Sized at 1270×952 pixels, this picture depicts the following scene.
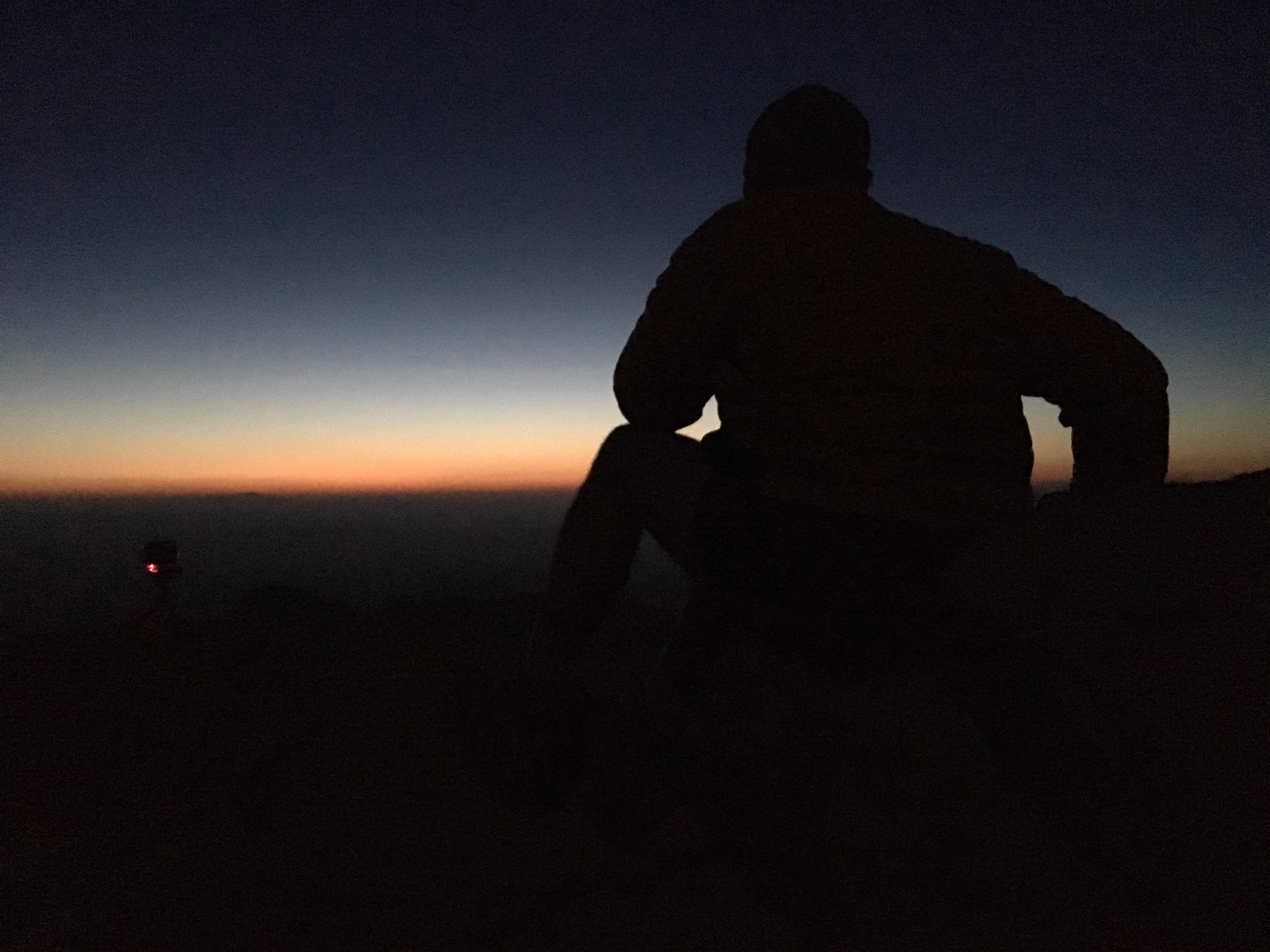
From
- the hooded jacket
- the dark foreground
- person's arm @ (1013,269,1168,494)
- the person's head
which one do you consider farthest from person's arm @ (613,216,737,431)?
the dark foreground

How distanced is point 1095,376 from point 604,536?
1392 mm

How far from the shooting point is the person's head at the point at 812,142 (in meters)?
1.92

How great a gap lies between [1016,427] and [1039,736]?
799mm

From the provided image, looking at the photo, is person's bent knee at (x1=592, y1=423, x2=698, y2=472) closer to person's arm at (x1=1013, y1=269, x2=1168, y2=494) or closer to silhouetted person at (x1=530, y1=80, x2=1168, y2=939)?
silhouetted person at (x1=530, y1=80, x2=1168, y2=939)

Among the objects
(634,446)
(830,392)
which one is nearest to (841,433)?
(830,392)

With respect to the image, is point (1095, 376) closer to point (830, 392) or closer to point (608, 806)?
point (830, 392)

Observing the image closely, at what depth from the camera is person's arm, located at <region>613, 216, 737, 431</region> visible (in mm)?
1743

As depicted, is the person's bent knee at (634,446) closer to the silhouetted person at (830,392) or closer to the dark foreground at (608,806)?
the silhouetted person at (830,392)

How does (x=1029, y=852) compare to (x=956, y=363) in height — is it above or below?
below

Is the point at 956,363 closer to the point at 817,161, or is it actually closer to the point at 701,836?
the point at 817,161

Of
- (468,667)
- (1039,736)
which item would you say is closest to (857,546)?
(1039,736)

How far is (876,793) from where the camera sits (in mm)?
2406

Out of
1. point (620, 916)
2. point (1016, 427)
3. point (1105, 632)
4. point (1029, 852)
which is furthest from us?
point (1105, 632)

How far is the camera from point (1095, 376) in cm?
184
